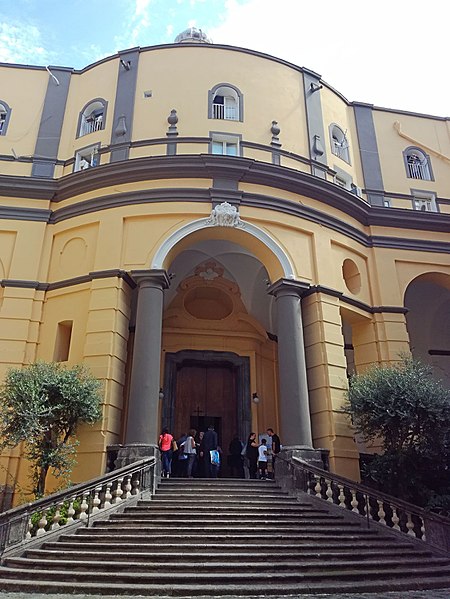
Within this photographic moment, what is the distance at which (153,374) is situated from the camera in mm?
12367

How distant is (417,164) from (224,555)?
1712cm

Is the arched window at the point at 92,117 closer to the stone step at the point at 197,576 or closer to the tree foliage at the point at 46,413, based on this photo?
the tree foliage at the point at 46,413

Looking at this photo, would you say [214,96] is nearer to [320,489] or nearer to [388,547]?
[320,489]

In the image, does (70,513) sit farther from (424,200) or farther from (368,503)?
(424,200)

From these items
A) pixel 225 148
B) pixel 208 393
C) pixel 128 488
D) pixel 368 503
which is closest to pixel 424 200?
pixel 225 148

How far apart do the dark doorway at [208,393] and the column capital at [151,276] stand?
4.87 m

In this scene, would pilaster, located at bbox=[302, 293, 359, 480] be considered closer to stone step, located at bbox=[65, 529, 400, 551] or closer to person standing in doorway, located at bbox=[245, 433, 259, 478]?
person standing in doorway, located at bbox=[245, 433, 259, 478]

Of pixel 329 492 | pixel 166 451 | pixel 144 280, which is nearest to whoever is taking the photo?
pixel 329 492

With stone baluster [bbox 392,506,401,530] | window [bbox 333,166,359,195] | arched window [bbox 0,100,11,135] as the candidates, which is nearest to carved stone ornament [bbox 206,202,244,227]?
window [bbox 333,166,359,195]

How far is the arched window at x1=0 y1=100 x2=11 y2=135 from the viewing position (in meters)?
17.4

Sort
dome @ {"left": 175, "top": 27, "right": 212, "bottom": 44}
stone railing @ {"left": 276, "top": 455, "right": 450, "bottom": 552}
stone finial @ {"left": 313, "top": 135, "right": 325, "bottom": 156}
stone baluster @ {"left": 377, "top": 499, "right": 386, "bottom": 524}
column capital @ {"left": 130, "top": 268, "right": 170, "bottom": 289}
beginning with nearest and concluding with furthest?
stone railing @ {"left": 276, "top": 455, "right": 450, "bottom": 552} → stone baluster @ {"left": 377, "top": 499, "right": 386, "bottom": 524} → column capital @ {"left": 130, "top": 268, "right": 170, "bottom": 289} → stone finial @ {"left": 313, "top": 135, "right": 325, "bottom": 156} → dome @ {"left": 175, "top": 27, "right": 212, "bottom": 44}

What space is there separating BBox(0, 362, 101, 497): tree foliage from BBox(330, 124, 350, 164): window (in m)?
12.2

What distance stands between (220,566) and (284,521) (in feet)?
7.98

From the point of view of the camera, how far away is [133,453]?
37.3ft
